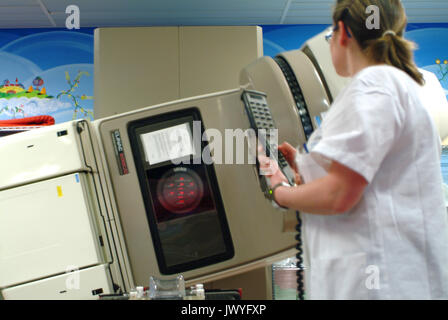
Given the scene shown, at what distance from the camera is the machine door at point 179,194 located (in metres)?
1.27

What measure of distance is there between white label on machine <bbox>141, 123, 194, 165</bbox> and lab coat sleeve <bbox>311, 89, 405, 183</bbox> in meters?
0.63

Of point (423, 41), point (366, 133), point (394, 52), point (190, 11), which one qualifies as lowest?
point (366, 133)

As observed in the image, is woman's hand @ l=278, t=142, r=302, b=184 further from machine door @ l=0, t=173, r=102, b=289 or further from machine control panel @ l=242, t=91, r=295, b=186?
machine door @ l=0, t=173, r=102, b=289

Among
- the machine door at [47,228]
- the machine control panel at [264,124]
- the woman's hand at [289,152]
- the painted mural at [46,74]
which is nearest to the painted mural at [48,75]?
the painted mural at [46,74]

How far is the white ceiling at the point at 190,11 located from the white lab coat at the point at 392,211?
1585mm

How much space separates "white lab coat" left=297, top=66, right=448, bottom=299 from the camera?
71cm

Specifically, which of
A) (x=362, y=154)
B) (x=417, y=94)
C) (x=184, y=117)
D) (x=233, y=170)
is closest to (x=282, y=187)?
(x=362, y=154)

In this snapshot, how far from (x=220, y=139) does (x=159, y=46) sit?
776mm

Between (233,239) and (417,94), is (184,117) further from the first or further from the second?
(417,94)

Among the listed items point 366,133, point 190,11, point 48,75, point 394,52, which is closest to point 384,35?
point 394,52

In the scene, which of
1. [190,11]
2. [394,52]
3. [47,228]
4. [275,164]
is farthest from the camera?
[190,11]

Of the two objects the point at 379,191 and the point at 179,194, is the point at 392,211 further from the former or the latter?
the point at 179,194

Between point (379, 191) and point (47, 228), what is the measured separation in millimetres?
1049

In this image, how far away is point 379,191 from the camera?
0.74 metres
